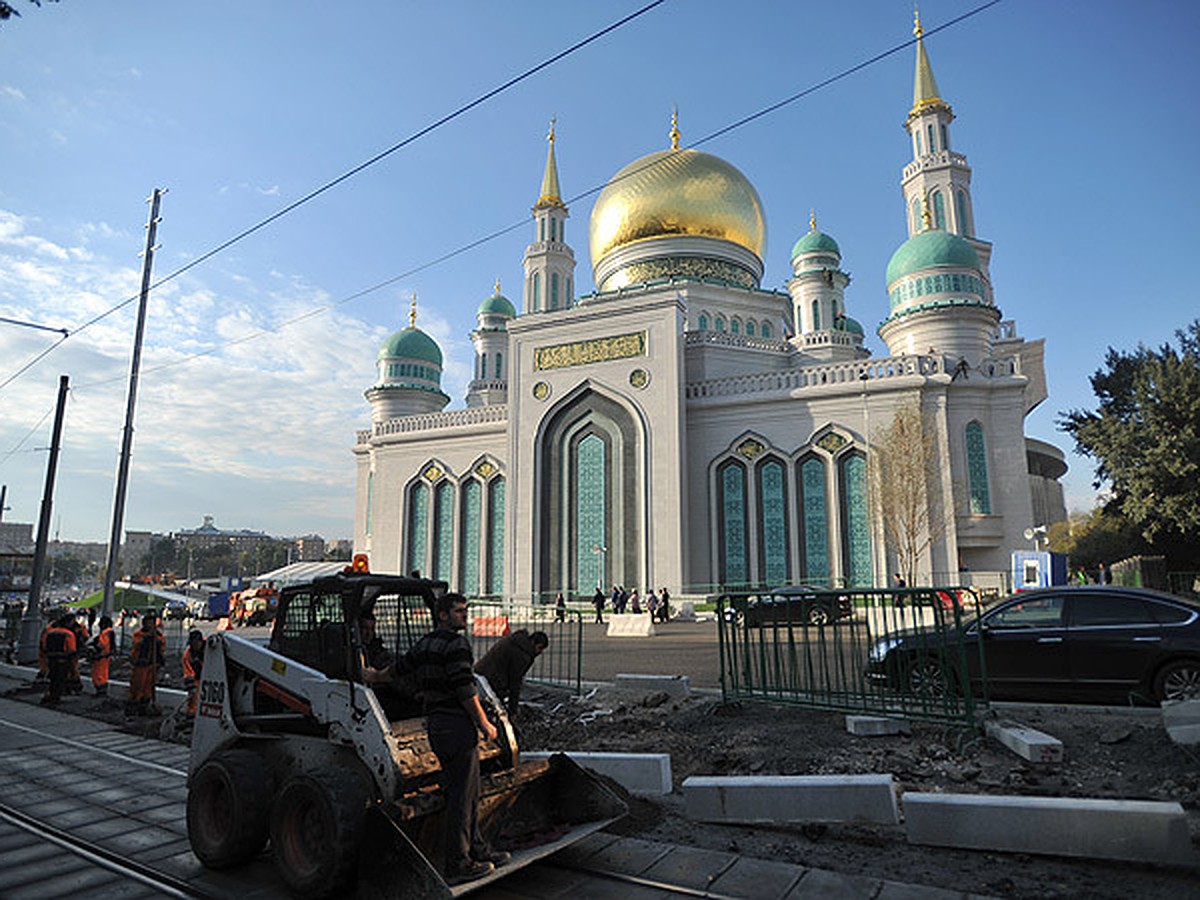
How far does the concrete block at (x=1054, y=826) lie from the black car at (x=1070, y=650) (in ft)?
5.94

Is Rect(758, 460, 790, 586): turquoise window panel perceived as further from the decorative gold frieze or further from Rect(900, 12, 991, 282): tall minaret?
Rect(900, 12, 991, 282): tall minaret

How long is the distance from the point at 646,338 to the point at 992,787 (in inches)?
839

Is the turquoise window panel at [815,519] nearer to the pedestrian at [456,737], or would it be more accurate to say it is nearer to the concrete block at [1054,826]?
the concrete block at [1054,826]

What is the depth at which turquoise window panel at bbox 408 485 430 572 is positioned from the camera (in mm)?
29531

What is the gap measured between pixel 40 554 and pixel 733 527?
18.3 meters

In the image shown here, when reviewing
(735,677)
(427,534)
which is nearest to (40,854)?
(735,677)

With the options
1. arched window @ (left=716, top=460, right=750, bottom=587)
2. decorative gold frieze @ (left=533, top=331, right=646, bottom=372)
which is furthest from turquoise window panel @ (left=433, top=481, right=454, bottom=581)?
arched window @ (left=716, top=460, right=750, bottom=587)

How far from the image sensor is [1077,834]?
150 inches

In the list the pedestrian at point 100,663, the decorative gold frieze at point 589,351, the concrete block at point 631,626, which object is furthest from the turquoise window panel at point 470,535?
the pedestrian at point 100,663

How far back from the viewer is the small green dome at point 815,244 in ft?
101

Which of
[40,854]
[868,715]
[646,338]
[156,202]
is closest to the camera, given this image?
[40,854]

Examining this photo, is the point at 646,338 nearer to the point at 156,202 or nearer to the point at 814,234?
the point at 814,234

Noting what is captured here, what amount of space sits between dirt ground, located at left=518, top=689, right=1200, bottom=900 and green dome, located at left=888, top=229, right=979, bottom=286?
21.3m

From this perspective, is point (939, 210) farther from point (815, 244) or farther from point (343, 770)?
point (343, 770)
